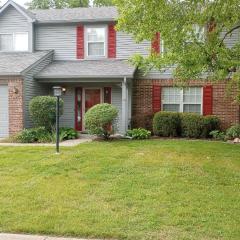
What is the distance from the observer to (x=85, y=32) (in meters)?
19.9

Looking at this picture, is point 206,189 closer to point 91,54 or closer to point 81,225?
point 81,225

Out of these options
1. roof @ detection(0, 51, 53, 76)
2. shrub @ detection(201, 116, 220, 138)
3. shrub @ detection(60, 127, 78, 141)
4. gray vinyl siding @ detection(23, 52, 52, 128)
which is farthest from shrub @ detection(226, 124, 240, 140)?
roof @ detection(0, 51, 53, 76)

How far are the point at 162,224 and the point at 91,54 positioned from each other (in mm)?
14845

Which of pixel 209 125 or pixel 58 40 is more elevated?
pixel 58 40

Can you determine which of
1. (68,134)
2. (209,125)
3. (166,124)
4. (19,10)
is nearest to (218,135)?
(209,125)

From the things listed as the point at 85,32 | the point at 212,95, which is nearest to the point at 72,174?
the point at 212,95

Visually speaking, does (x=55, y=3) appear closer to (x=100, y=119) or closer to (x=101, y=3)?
(x=101, y=3)

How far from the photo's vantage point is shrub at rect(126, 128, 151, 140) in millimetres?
16777

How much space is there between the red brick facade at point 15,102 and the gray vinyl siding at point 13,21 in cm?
427

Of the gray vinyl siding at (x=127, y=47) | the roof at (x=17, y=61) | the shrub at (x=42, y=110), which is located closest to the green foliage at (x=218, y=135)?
the gray vinyl siding at (x=127, y=47)

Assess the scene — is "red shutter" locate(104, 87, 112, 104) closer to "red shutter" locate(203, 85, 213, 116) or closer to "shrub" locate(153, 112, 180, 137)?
"shrub" locate(153, 112, 180, 137)

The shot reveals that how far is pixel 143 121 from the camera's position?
60.4ft

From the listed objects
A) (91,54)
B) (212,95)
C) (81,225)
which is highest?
(91,54)

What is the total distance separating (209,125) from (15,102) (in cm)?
786
